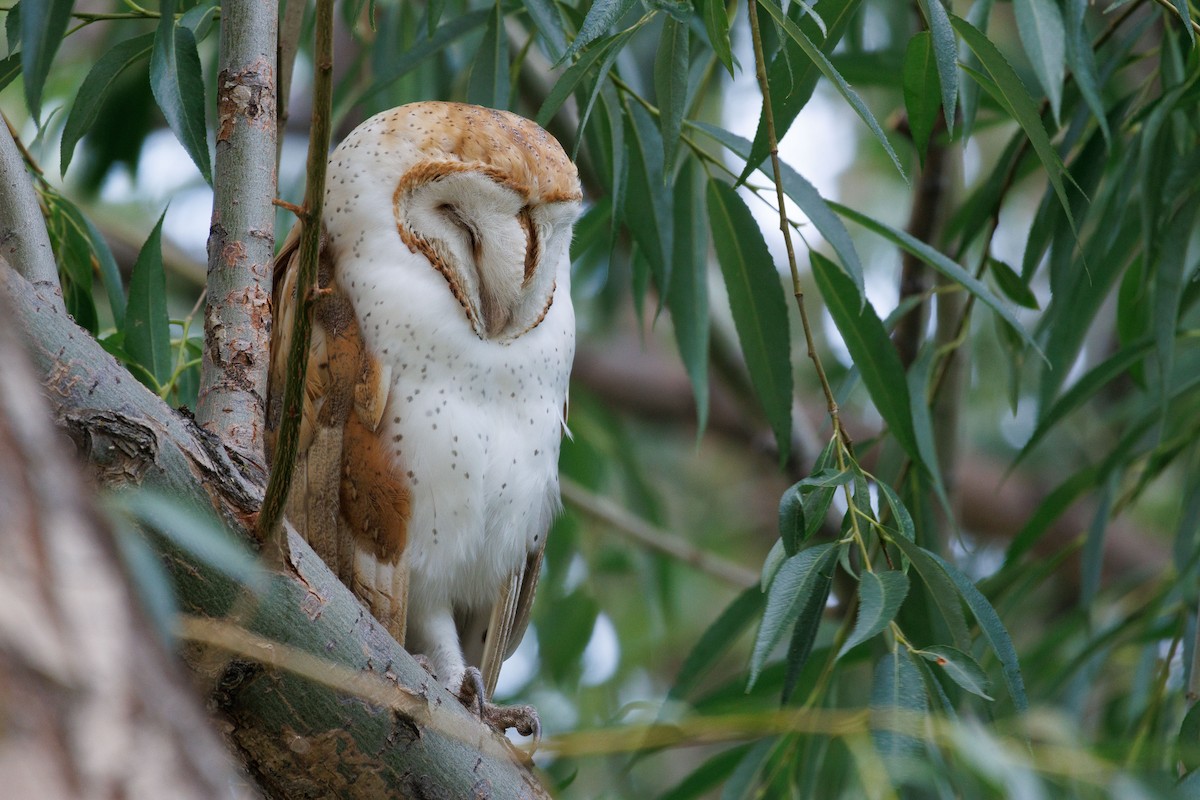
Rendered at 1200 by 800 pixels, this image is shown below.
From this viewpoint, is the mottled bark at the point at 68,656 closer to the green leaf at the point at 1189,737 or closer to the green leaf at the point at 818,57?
the green leaf at the point at 818,57

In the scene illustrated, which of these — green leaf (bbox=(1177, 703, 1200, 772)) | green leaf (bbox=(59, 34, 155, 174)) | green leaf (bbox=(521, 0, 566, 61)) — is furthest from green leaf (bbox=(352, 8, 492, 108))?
green leaf (bbox=(1177, 703, 1200, 772))

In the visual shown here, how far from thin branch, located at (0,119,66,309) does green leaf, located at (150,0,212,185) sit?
168mm

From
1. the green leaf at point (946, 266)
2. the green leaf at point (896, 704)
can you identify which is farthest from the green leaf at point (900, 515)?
the green leaf at point (946, 266)

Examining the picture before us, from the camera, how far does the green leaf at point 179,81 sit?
4.62ft

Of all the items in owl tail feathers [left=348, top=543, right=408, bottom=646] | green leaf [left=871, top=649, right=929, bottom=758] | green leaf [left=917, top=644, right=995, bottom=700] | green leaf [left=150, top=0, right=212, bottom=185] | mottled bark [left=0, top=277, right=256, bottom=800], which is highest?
green leaf [left=150, top=0, right=212, bottom=185]

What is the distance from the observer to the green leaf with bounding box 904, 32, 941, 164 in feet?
4.96

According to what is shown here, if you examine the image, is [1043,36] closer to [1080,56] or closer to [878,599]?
[1080,56]

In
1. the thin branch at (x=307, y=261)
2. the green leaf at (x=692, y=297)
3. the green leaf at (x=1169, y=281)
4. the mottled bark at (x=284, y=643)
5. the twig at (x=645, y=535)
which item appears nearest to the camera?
the thin branch at (x=307, y=261)

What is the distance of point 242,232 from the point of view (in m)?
1.38

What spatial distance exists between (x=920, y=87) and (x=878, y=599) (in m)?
0.65

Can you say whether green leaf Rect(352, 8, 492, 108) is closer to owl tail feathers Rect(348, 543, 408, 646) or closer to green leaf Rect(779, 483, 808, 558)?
owl tail feathers Rect(348, 543, 408, 646)

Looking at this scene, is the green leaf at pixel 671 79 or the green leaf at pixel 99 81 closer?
the green leaf at pixel 671 79

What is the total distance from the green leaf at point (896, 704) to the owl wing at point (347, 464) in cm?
67

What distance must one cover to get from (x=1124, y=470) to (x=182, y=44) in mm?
1720
